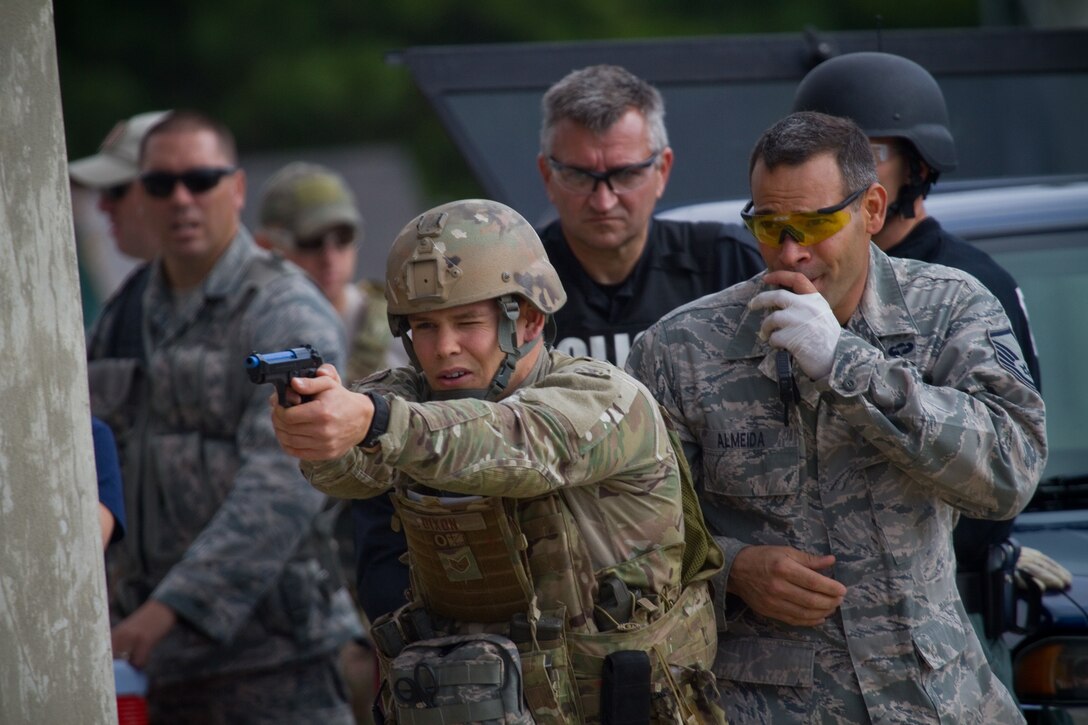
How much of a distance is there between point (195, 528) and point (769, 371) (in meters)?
2.52

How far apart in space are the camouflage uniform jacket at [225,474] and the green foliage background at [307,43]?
10145 millimetres

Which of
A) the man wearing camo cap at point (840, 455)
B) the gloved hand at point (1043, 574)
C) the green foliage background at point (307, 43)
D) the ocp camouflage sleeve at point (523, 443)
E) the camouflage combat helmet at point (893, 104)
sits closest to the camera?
the ocp camouflage sleeve at point (523, 443)

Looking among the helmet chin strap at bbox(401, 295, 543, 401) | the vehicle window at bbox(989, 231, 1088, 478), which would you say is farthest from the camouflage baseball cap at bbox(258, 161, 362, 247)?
the helmet chin strap at bbox(401, 295, 543, 401)

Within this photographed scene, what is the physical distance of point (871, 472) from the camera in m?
3.30

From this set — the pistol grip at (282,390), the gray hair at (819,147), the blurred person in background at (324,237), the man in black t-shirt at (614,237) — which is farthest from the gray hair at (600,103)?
the blurred person in background at (324,237)

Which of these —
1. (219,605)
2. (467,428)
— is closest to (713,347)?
(467,428)

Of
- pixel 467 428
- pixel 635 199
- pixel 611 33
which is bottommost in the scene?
pixel 467 428

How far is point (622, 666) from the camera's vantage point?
2994 millimetres

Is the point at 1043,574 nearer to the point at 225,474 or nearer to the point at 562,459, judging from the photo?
the point at 562,459

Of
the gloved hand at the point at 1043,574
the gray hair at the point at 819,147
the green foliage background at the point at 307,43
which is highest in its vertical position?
the green foliage background at the point at 307,43

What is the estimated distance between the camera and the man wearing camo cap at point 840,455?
3.15 metres

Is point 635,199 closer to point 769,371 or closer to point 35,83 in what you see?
point 769,371

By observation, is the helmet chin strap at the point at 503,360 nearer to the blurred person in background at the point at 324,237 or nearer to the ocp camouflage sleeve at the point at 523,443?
the ocp camouflage sleeve at the point at 523,443

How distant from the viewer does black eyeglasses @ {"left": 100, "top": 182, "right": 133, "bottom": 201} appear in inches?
249
